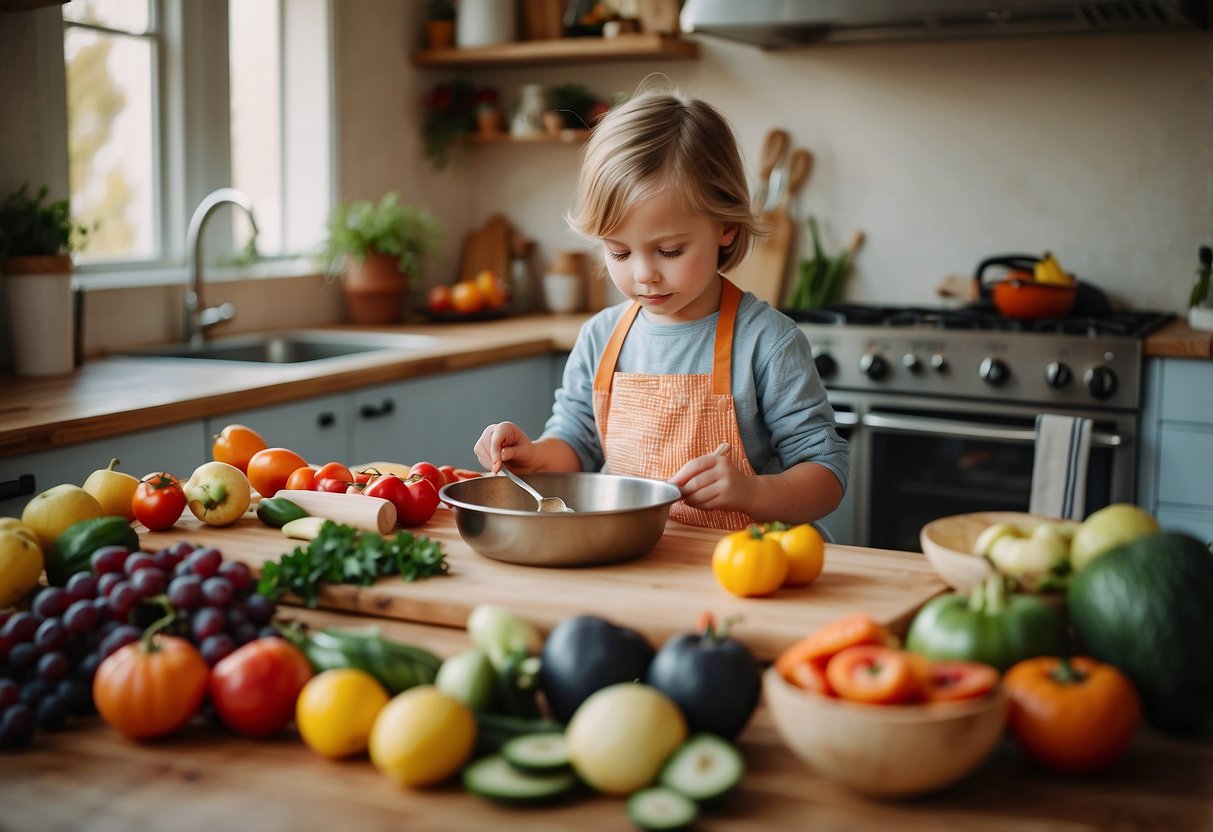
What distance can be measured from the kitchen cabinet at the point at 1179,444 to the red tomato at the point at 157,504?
2366 mm

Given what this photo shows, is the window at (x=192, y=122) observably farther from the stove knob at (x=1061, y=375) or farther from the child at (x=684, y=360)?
the stove knob at (x=1061, y=375)

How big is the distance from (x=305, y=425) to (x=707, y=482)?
1.54 meters

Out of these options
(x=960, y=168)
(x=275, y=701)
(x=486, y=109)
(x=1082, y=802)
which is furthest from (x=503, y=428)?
(x=486, y=109)

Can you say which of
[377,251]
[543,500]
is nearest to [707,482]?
[543,500]

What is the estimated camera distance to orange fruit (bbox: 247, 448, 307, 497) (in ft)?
5.76

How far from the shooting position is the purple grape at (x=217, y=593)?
1.18m

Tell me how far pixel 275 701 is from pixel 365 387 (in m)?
1.98

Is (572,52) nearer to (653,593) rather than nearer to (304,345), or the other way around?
(304,345)

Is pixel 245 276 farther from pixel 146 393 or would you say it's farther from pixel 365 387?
pixel 146 393

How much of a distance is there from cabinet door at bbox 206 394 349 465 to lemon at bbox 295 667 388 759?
165 centimetres

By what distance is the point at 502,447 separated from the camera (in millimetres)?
1751

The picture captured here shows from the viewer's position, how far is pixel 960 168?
12.6 ft

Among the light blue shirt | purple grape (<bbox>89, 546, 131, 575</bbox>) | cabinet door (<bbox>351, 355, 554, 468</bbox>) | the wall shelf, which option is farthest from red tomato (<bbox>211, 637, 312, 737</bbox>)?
the wall shelf

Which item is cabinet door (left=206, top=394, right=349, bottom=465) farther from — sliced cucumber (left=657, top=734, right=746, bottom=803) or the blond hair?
sliced cucumber (left=657, top=734, right=746, bottom=803)
